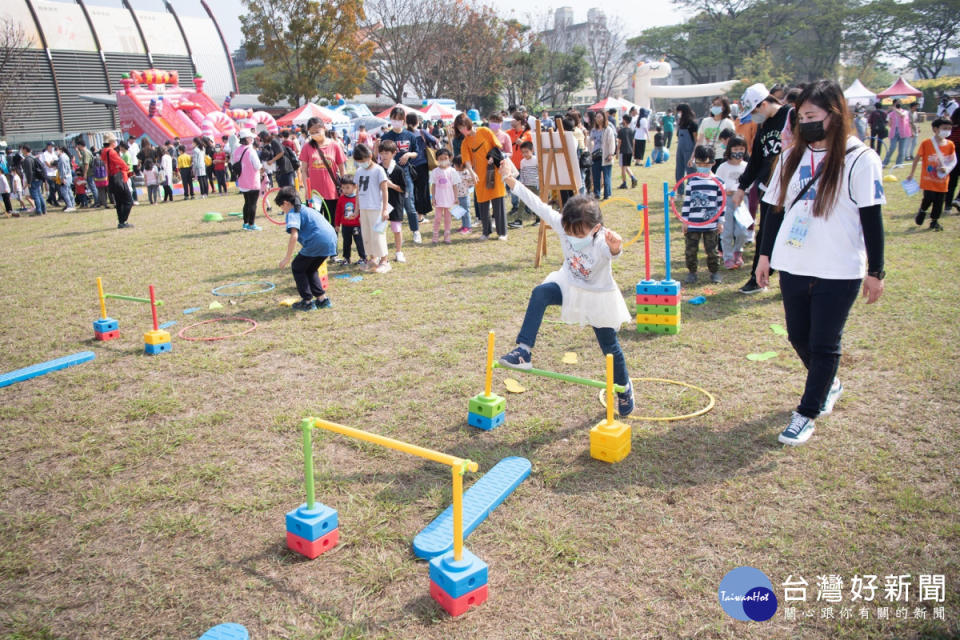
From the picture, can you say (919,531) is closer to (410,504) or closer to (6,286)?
(410,504)

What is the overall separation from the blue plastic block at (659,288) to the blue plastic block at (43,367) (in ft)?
19.7

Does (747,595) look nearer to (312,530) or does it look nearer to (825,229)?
(312,530)

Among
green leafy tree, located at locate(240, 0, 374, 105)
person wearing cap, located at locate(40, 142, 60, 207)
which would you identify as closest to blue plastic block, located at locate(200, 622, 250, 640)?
person wearing cap, located at locate(40, 142, 60, 207)

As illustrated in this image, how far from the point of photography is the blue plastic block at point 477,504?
3.43 metres

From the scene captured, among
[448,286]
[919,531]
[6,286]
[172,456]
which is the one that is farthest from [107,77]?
[919,531]

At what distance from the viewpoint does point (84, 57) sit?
4666cm

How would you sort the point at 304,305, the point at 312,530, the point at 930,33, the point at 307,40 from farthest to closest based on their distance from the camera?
the point at 930,33, the point at 307,40, the point at 304,305, the point at 312,530

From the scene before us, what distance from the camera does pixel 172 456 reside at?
4.66 meters

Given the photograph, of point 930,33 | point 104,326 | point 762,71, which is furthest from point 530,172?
point 930,33

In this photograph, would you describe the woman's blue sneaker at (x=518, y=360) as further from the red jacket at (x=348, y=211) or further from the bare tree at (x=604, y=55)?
the bare tree at (x=604, y=55)

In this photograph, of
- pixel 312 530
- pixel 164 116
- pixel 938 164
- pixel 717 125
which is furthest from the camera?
pixel 164 116

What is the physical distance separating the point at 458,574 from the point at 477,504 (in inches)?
31.3

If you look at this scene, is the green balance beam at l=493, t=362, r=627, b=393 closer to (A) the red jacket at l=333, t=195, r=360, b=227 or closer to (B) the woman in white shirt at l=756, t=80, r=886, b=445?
(B) the woman in white shirt at l=756, t=80, r=886, b=445

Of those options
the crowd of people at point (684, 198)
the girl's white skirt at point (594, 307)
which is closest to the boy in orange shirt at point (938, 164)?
the crowd of people at point (684, 198)
